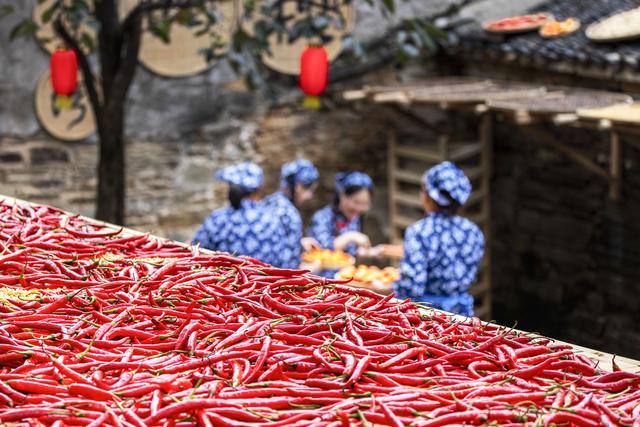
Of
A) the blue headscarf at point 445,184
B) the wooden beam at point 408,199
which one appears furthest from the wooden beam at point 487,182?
the blue headscarf at point 445,184

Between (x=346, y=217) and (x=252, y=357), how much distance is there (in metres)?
5.07

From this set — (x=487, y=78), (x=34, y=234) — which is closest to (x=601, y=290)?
(x=487, y=78)

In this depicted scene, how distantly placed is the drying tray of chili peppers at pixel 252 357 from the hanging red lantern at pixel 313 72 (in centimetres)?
400

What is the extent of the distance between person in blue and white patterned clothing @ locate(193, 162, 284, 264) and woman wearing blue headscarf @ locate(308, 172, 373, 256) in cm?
154

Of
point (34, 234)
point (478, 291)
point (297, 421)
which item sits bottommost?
point (478, 291)

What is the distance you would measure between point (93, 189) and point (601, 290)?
4728 millimetres

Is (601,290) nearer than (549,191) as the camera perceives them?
Yes

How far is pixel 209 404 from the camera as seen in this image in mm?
3230

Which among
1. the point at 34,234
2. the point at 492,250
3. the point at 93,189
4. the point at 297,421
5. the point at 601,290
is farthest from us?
the point at 492,250

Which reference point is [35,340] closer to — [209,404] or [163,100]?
[209,404]

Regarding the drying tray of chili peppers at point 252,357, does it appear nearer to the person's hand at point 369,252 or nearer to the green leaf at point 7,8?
the person's hand at point 369,252

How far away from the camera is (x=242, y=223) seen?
6969mm

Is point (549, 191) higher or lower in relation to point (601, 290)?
higher

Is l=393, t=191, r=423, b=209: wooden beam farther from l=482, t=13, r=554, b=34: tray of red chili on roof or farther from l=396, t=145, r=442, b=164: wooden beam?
l=482, t=13, r=554, b=34: tray of red chili on roof
